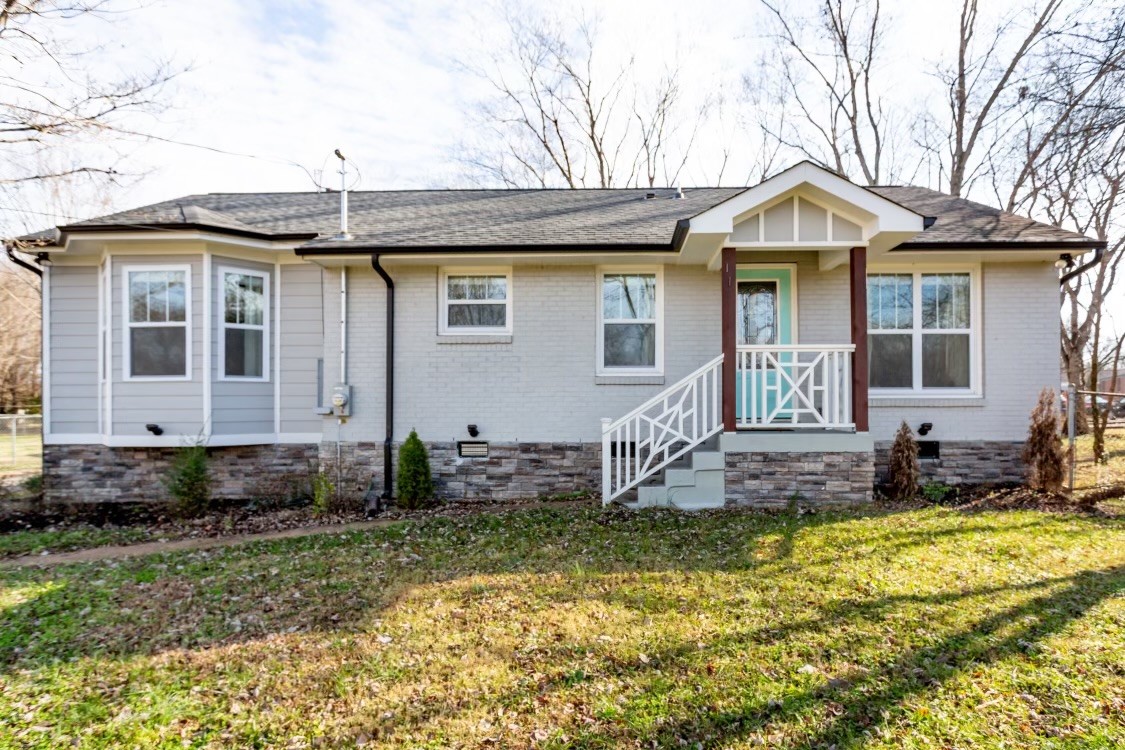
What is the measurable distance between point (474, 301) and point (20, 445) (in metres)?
16.2

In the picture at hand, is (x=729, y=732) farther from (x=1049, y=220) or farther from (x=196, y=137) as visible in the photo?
(x=1049, y=220)

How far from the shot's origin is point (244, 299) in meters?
8.44

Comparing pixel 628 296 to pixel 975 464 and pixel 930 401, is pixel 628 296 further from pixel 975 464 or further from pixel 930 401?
pixel 975 464

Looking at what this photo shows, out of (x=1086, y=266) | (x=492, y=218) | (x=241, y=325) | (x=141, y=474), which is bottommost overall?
(x=141, y=474)

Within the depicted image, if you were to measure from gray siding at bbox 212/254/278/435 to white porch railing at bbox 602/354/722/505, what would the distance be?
5224 millimetres

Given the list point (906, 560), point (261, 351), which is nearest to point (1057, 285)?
point (906, 560)

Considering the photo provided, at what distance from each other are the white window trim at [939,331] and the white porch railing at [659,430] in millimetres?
2671

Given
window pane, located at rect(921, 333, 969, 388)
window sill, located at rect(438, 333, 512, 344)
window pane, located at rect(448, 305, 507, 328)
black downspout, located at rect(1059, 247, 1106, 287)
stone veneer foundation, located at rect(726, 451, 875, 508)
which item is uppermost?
black downspout, located at rect(1059, 247, 1106, 287)

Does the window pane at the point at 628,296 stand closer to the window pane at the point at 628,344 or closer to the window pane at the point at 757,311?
the window pane at the point at 628,344

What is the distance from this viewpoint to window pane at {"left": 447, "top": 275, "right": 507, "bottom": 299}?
849 cm

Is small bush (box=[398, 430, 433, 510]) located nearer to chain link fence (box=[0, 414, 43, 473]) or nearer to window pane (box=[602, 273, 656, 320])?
window pane (box=[602, 273, 656, 320])

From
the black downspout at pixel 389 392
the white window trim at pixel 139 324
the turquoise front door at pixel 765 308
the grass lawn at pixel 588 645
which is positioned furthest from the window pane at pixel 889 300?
the white window trim at pixel 139 324

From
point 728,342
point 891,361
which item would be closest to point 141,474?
point 728,342

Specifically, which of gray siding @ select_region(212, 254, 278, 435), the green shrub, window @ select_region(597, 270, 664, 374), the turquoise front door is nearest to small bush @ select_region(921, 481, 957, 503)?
the turquoise front door
